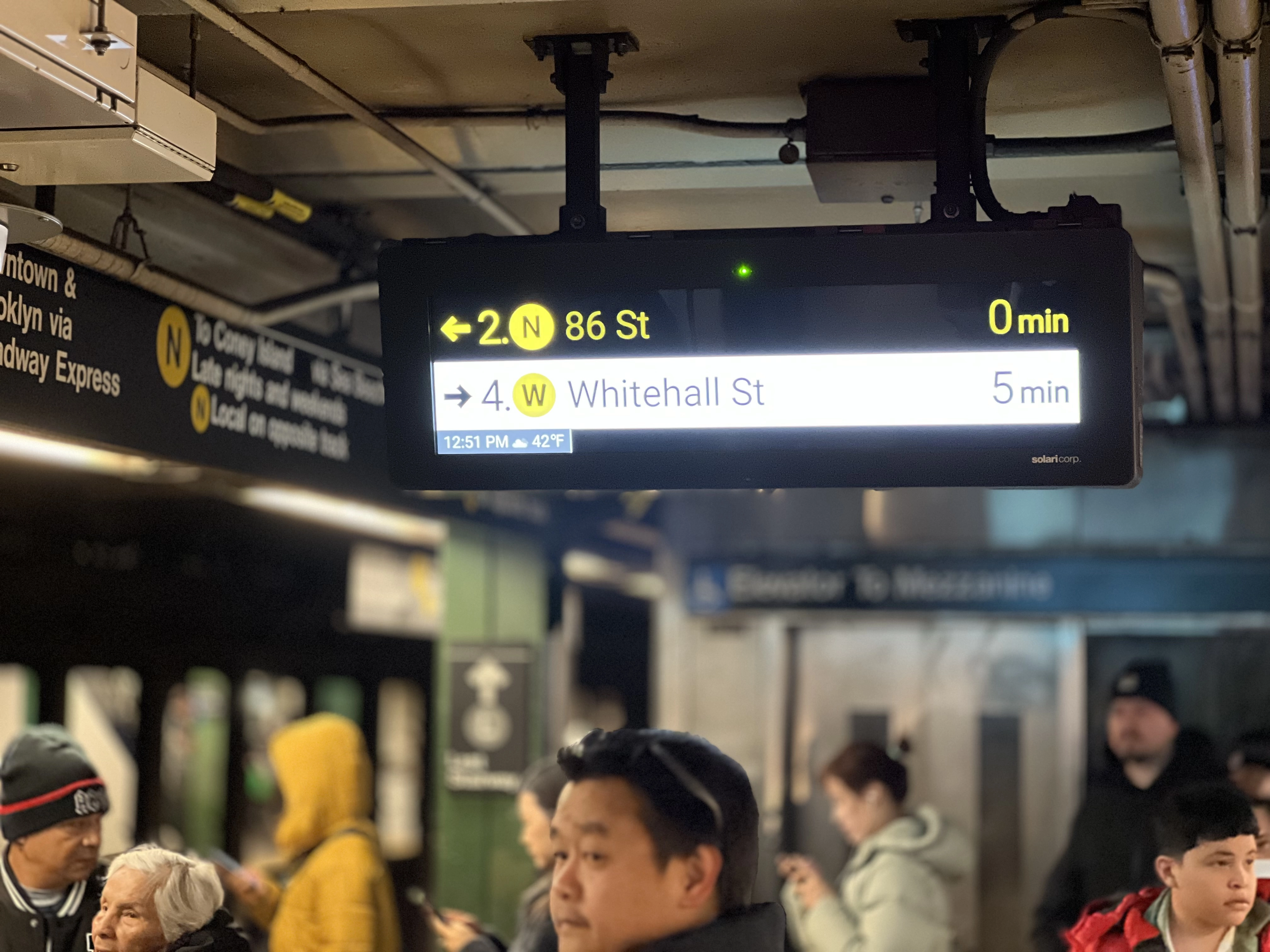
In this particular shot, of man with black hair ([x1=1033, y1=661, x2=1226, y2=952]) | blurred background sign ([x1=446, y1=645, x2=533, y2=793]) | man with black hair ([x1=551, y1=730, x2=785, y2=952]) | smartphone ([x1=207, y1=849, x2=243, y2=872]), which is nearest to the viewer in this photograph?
man with black hair ([x1=551, y1=730, x2=785, y2=952])

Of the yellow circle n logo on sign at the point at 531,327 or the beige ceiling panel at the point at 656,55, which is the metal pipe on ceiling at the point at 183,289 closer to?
the yellow circle n logo on sign at the point at 531,327

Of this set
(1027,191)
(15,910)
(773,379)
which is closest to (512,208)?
(1027,191)

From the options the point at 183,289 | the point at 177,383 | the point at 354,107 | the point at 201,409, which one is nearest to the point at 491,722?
the point at 201,409

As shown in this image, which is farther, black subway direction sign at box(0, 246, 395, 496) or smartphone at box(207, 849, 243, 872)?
smartphone at box(207, 849, 243, 872)

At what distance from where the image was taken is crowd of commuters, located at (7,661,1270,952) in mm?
2594

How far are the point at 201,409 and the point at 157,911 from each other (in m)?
1.26

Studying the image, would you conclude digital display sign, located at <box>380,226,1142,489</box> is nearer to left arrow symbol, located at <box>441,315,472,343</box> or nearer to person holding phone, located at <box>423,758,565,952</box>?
left arrow symbol, located at <box>441,315,472,343</box>

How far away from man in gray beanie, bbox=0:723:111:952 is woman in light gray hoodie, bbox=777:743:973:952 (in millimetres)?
2291

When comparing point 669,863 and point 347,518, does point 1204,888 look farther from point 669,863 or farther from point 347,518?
point 347,518

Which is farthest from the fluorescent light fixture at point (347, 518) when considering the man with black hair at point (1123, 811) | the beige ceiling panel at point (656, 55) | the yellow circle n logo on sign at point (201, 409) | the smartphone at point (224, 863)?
the beige ceiling panel at point (656, 55)

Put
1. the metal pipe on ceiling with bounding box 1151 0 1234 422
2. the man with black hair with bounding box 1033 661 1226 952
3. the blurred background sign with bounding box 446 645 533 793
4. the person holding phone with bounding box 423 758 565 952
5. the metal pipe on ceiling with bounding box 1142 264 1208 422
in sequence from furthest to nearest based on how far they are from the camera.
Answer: the blurred background sign with bounding box 446 645 533 793 < the man with black hair with bounding box 1033 661 1226 952 < the metal pipe on ceiling with bounding box 1142 264 1208 422 < the person holding phone with bounding box 423 758 565 952 < the metal pipe on ceiling with bounding box 1151 0 1234 422

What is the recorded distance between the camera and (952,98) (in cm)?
312

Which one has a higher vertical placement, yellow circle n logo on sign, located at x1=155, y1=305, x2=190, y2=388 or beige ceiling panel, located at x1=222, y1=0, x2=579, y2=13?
beige ceiling panel, located at x1=222, y1=0, x2=579, y2=13

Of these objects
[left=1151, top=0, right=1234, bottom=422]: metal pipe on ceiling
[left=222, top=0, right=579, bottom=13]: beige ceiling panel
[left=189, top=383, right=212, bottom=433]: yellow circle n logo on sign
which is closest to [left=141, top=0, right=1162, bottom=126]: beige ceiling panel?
[left=222, top=0, right=579, bottom=13]: beige ceiling panel
